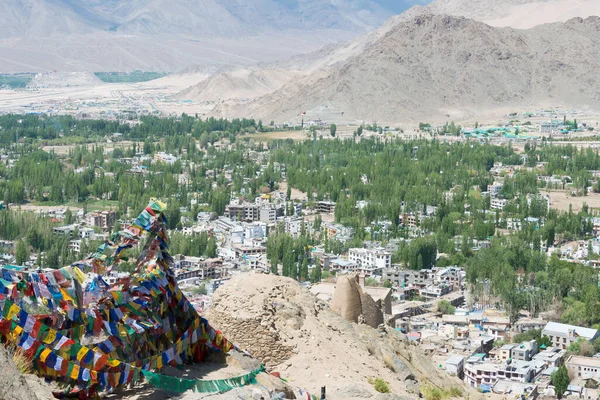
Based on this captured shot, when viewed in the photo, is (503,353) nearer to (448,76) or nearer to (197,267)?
(197,267)

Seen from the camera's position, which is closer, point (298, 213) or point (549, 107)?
point (298, 213)

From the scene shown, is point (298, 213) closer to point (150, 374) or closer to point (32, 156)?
point (32, 156)

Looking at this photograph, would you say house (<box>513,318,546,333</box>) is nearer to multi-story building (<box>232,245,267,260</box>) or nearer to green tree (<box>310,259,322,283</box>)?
green tree (<box>310,259,322,283</box>)

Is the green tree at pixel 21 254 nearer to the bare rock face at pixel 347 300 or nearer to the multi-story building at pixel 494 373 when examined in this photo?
the multi-story building at pixel 494 373

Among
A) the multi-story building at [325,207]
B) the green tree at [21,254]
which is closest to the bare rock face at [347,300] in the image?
the green tree at [21,254]

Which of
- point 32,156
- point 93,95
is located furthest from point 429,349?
point 93,95

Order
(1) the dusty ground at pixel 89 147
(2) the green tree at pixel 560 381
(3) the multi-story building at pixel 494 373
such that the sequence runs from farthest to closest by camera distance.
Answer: (1) the dusty ground at pixel 89 147
(3) the multi-story building at pixel 494 373
(2) the green tree at pixel 560 381

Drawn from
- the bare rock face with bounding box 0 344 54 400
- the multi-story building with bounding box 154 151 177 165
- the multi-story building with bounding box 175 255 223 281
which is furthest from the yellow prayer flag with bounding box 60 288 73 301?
the multi-story building with bounding box 154 151 177 165
